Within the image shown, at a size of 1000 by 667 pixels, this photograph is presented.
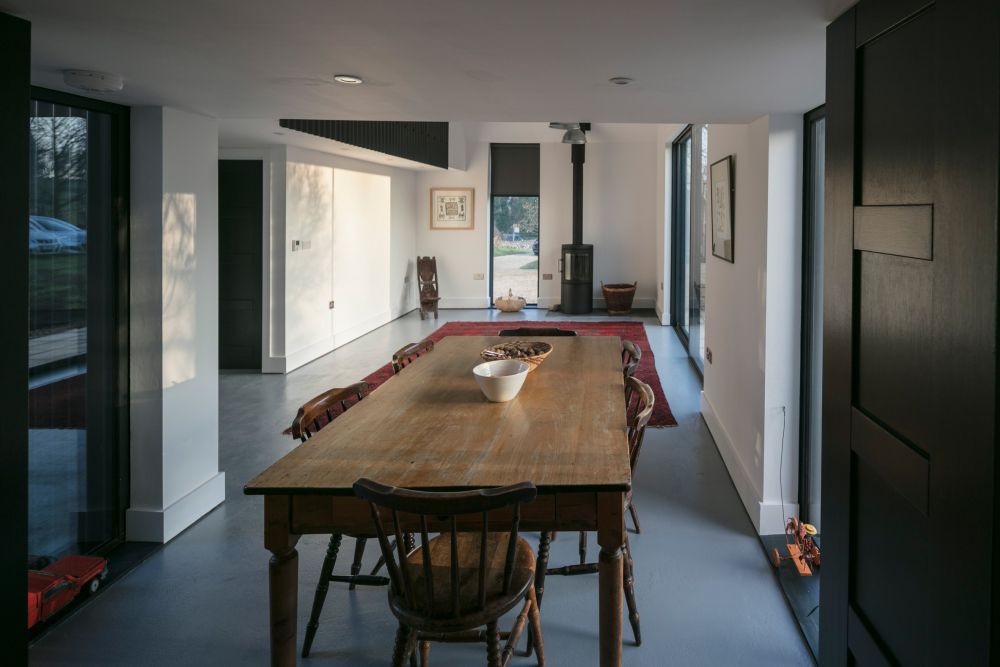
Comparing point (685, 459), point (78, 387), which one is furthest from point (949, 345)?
point (685, 459)

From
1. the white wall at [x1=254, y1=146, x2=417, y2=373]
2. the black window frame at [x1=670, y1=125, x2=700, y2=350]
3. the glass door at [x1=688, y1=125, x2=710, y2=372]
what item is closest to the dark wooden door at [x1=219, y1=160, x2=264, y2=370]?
the white wall at [x1=254, y1=146, x2=417, y2=373]

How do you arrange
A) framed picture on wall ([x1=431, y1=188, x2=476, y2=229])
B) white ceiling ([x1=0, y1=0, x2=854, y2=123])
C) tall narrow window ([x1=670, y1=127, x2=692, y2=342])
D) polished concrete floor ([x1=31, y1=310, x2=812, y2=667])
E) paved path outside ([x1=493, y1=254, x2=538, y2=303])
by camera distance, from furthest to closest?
paved path outside ([x1=493, y1=254, x2=538, y2=303]) → framed picture on wall ([x1=431, y1=188, x2=476, y2=229]) → tall narrow window ([x1=670, y1=127, x2=692, y2=342]) → polished concrete floor ([x1=31, y1=310, x2=812, y2=667]) → white ceiling ([x1=0, y1=0, x2=854, y2=123])

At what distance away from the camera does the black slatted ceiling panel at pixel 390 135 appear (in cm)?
663

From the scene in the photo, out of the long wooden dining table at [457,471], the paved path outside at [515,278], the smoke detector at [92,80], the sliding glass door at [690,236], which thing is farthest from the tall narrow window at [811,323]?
the paved path outside at [515,278]

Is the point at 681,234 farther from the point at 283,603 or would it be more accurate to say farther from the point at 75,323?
the point at 283,603

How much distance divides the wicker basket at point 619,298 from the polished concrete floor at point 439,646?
807 centimetres

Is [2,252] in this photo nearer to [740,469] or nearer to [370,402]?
[370,402]

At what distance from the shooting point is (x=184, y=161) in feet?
13.3

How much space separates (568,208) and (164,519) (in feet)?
34.2

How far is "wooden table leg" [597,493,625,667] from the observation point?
225 cm

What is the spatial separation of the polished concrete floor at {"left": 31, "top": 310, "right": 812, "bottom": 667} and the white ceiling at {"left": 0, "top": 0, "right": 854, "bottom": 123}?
2.01 metres

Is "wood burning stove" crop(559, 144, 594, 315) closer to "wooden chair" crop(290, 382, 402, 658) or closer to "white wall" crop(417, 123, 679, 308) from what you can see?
"white wall" crop(417, 123, 679, 308)

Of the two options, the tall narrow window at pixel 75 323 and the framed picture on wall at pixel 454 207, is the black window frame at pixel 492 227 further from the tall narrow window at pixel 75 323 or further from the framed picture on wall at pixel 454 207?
the tall narrow window at pixel 75 323

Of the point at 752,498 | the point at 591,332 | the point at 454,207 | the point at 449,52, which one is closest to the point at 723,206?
the point at 752,498
